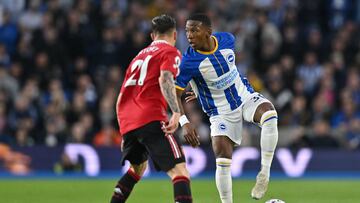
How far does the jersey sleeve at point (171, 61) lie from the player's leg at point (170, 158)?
1.96 feet

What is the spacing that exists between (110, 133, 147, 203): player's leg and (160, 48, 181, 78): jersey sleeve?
87 centimetres

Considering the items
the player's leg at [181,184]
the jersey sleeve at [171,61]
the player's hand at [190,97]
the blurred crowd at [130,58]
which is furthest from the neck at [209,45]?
the blurred crowd at [130,58]

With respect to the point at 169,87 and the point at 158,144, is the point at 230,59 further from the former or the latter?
the point at 158,144

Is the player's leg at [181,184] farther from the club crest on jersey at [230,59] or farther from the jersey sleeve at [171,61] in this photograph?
the club crest on jersey at [230,59]

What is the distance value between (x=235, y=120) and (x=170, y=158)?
1.54m

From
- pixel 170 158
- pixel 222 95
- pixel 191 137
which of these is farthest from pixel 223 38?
pixel 170 158

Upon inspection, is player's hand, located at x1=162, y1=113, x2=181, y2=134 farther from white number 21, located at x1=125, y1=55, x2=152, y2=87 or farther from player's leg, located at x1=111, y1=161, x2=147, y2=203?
player's leg, located at x1=111, y1=161, x2=147, y2=203

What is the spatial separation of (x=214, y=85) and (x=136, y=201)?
10.6ft

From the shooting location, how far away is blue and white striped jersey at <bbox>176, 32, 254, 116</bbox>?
35.6 feet

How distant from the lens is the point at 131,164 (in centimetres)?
1045

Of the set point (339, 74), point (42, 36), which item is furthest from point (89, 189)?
point (339, 74)

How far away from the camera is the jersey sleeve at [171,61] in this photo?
9688 millimetres

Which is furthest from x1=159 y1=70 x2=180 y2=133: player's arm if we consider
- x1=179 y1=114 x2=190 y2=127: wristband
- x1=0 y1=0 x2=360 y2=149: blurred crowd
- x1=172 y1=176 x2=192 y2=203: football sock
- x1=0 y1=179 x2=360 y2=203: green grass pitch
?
x1=0 y1=0 x2=360 y2=149: blurred crowd

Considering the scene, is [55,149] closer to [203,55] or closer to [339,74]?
[339,74]
